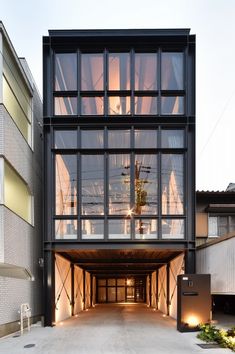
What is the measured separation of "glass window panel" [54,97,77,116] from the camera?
15.8m

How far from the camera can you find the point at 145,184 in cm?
1551

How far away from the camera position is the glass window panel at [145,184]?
15.4m

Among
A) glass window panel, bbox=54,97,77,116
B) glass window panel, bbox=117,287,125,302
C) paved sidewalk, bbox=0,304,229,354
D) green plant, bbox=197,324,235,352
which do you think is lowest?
glass window panel, bbox=117,287,125,302

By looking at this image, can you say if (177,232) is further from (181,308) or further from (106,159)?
(106,159)

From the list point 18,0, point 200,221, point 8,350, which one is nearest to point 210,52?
point 18,0

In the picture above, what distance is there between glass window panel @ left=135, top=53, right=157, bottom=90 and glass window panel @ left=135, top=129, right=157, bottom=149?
6.04 ft

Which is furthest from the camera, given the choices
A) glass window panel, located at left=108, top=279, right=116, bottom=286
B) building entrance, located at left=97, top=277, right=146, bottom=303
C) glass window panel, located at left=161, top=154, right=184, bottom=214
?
glass window panel, located at left=108, top=279, right=116, bottom=286

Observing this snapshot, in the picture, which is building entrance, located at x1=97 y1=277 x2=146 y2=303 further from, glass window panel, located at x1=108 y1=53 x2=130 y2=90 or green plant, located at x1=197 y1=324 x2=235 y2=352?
glass window panel, located at x1=108 y1=53 x2=130 y2=90

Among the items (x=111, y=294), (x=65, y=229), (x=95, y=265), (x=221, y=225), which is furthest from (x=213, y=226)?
(x=111, y=294)

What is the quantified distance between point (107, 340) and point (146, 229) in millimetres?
4723

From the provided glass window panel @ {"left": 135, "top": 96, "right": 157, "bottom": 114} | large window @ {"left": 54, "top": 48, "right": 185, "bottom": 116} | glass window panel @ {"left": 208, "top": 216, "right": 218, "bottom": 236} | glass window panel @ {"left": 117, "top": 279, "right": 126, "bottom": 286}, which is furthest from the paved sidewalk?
glass window panel @ {"left": 117, "top": 279, "right": 126, "bottom": 286}

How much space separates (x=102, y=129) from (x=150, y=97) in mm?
2416

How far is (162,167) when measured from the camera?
15.6m

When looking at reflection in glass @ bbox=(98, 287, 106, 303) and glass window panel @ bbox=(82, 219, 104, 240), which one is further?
reflection in glass @ bbox=(98, 287, 106, 303)
